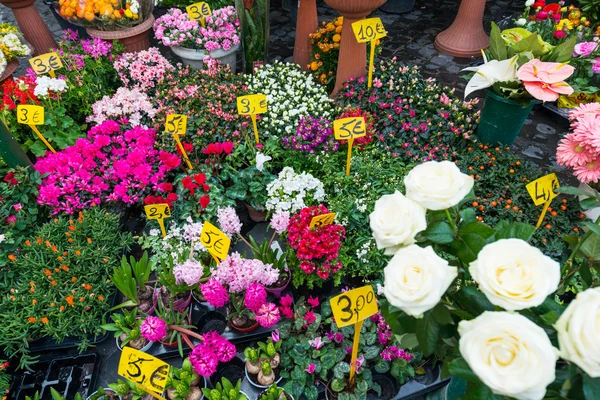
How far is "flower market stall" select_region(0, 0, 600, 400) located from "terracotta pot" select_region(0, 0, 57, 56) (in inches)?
10.5

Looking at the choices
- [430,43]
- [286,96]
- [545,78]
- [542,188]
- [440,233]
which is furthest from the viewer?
[430,43]

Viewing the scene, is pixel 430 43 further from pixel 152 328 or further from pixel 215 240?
pixel 152 328

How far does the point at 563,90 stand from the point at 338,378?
6.83ft

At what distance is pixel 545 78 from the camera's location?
95.0 inches

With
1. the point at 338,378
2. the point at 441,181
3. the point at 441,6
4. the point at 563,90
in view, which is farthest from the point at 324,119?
the point at 441,6

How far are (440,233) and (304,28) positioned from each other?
3374 mm

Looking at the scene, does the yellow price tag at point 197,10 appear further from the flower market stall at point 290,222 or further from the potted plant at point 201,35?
the potted plant at point 201,35

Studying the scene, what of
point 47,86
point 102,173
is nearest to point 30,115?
point 47,86

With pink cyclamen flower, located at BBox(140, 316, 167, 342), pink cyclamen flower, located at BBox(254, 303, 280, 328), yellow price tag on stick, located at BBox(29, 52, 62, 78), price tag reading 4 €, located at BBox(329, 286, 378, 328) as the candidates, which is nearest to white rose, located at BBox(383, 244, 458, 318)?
price tag reading 4 €, located at BBox(329, 286, 378, 328)

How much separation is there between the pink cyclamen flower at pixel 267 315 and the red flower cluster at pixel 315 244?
28cm

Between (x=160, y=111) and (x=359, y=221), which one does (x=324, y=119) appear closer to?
(x=359, y=221)

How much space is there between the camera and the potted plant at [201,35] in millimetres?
3834

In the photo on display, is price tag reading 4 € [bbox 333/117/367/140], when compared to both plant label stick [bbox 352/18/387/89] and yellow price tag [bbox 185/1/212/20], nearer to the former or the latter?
plant label stick [bbox 352/18/387/89]

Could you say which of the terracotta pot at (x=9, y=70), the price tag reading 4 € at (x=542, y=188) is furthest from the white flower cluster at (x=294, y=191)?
the terracotta pot at (x=9, y=70)
